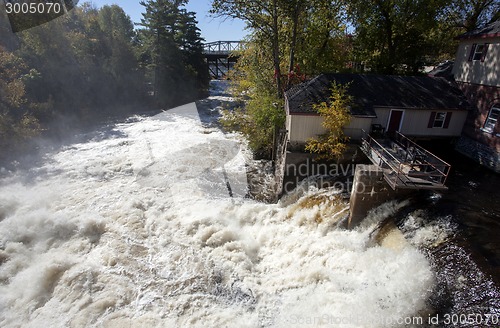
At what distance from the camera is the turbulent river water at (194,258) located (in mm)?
8102

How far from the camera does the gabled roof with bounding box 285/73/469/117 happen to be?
587 inches

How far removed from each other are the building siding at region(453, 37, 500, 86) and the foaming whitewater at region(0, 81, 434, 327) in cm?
1062

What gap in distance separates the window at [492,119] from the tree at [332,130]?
290 inches

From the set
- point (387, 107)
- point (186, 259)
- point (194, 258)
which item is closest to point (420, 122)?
point (387, 107)

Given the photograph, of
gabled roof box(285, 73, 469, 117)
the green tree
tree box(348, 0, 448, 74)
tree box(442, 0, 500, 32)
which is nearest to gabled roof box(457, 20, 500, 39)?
gabled roof box(285, 73, 469, 117)

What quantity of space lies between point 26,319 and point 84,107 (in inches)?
1190

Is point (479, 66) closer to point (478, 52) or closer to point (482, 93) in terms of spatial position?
point (478, 52)

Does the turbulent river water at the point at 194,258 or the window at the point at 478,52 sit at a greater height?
the window at the point at 478,52

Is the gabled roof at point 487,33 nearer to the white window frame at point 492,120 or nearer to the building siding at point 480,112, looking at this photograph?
the building siding at point 480,112

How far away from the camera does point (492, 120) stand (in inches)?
581

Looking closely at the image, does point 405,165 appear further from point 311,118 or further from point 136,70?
point 136,70

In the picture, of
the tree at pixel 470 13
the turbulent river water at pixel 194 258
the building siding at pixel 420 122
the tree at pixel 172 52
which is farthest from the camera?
the tree at pixel 172 52

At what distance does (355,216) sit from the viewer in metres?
11.1

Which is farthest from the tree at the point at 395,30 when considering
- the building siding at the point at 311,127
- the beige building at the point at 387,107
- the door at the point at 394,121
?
the building siding at the point at 311,127
